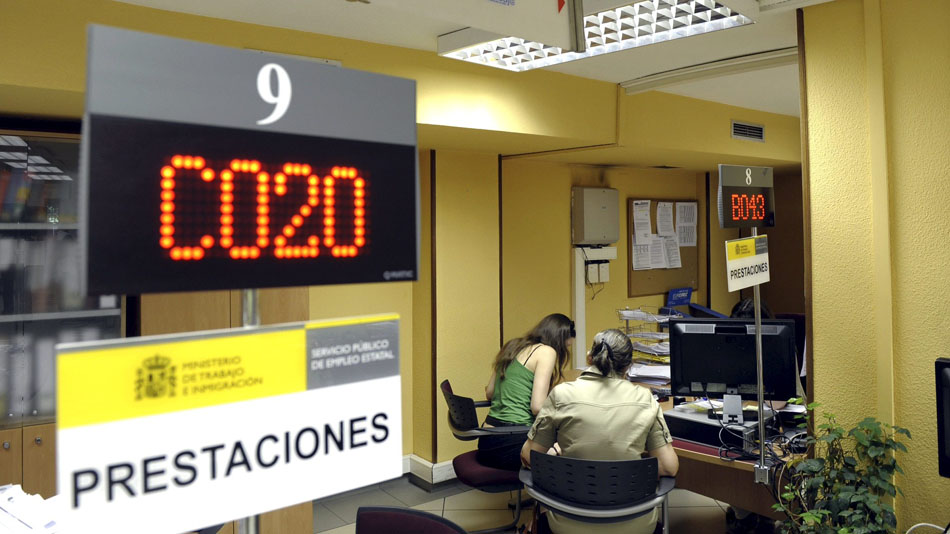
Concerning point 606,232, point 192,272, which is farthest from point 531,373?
point 192,272

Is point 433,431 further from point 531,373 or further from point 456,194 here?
point 456,194

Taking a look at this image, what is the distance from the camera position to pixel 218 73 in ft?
3.44

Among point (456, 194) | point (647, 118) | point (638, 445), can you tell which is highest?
point (647, 118)

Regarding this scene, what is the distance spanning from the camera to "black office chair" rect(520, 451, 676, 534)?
8.67 ft

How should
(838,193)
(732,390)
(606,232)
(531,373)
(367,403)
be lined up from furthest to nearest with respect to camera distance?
(606,232) < (531,373) < (732,390) < (838,193) < (367,403)

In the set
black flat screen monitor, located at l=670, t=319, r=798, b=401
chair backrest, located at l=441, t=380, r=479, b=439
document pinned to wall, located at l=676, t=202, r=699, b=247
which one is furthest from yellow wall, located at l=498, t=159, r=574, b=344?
black flat screen monitor, located at l=670, t=319, r=798, b=401

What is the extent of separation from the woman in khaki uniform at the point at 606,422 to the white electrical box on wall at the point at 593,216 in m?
2.79

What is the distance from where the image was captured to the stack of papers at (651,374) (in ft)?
13.9

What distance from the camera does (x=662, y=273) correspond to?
6.56m

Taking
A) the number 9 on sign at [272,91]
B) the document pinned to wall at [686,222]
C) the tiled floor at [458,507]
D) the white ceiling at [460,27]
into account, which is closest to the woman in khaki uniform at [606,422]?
the tiled floor at [458,507]

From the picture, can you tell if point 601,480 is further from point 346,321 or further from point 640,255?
point 640,255

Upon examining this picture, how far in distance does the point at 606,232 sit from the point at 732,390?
2.74m

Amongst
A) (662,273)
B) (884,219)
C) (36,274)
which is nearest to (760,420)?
(884,219)

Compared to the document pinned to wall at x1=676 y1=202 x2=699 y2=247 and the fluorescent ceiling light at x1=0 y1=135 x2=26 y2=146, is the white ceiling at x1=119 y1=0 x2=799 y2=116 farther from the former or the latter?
the document pinned to wall at x1=676 y1=202 x2=699 y2=247
